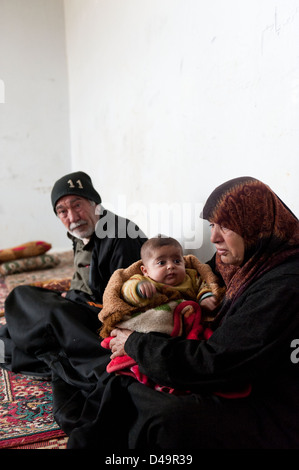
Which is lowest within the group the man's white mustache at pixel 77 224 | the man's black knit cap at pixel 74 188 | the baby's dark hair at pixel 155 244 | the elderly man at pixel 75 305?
the elderly man at pixel 75 305

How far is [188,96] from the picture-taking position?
2.82 meters

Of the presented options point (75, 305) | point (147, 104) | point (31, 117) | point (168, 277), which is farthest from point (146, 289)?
point (31, 117)

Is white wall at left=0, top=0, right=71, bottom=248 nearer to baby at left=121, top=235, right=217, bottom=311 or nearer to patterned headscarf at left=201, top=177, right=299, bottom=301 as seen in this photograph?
A: baby at left=121, top=235, right=217, bottom=311

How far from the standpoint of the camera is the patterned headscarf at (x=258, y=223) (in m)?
1.63

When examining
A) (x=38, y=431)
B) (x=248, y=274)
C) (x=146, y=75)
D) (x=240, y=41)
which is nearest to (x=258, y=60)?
(x=240, y=41)

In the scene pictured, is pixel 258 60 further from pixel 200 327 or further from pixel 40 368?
pixel 40 368

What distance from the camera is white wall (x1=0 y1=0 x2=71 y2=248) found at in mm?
5594

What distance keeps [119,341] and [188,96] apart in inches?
61.9

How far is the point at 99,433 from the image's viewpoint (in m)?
1.74

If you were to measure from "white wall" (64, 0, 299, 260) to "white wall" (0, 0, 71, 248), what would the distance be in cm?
88

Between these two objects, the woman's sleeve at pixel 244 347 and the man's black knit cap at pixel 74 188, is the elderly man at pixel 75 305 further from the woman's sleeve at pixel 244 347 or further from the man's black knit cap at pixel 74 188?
the woman's sleeve at pixel 244 347

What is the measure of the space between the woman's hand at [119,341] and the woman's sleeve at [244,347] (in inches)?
9.5

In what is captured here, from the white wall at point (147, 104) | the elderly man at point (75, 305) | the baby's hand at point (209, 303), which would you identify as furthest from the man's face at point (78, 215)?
the baby's hand at point (209, 303)

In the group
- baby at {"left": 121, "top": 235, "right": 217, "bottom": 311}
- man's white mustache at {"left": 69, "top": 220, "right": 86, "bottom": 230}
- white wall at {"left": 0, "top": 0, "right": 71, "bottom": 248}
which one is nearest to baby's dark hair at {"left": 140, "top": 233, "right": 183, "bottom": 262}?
baby at {"left": 121, "top": 235, "right": 217, "bottom": 311}
